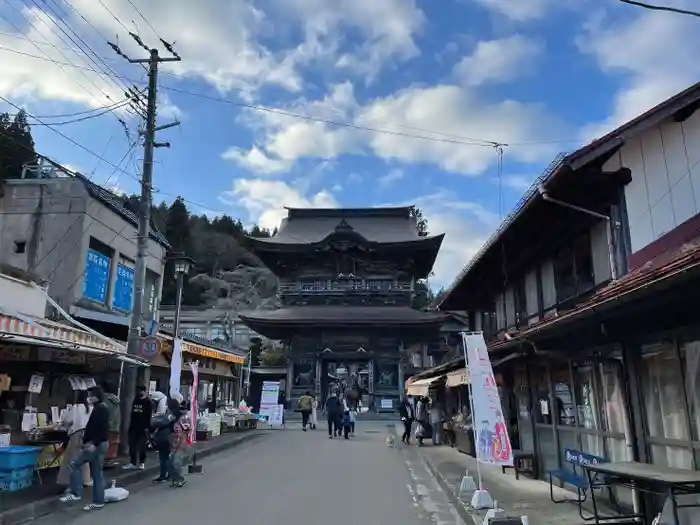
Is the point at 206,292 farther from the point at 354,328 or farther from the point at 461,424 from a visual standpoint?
the point at 461,424

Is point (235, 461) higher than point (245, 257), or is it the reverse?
point (245, 257)

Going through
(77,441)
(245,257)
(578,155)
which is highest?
(245,257)

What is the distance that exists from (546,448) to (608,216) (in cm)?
486

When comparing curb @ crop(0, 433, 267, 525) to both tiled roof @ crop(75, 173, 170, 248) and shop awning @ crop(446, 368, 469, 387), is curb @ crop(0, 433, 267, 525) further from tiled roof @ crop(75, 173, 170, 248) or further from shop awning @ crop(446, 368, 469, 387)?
tiled roof @ crop(75, 173, 170, 248)

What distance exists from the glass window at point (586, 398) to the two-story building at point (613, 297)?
0.02 metres

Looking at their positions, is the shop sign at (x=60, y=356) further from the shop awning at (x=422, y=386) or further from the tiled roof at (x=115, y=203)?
the shop awning at (x=422, y=386)

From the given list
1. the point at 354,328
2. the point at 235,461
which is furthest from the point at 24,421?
the point at 354,328

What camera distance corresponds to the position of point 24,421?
11094mm

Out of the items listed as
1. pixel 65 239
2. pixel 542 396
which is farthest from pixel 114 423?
pixel 542 396

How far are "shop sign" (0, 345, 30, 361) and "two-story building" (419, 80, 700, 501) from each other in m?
9.58

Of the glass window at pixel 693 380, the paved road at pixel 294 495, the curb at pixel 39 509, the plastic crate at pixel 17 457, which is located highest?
the glass window at pixel 693 380

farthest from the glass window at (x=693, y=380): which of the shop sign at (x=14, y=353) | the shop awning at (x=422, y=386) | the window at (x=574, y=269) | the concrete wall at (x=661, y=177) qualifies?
the shop awning at (x=422, y=386)

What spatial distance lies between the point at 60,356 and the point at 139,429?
93.2 inches

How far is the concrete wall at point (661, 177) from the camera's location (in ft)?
28.5
